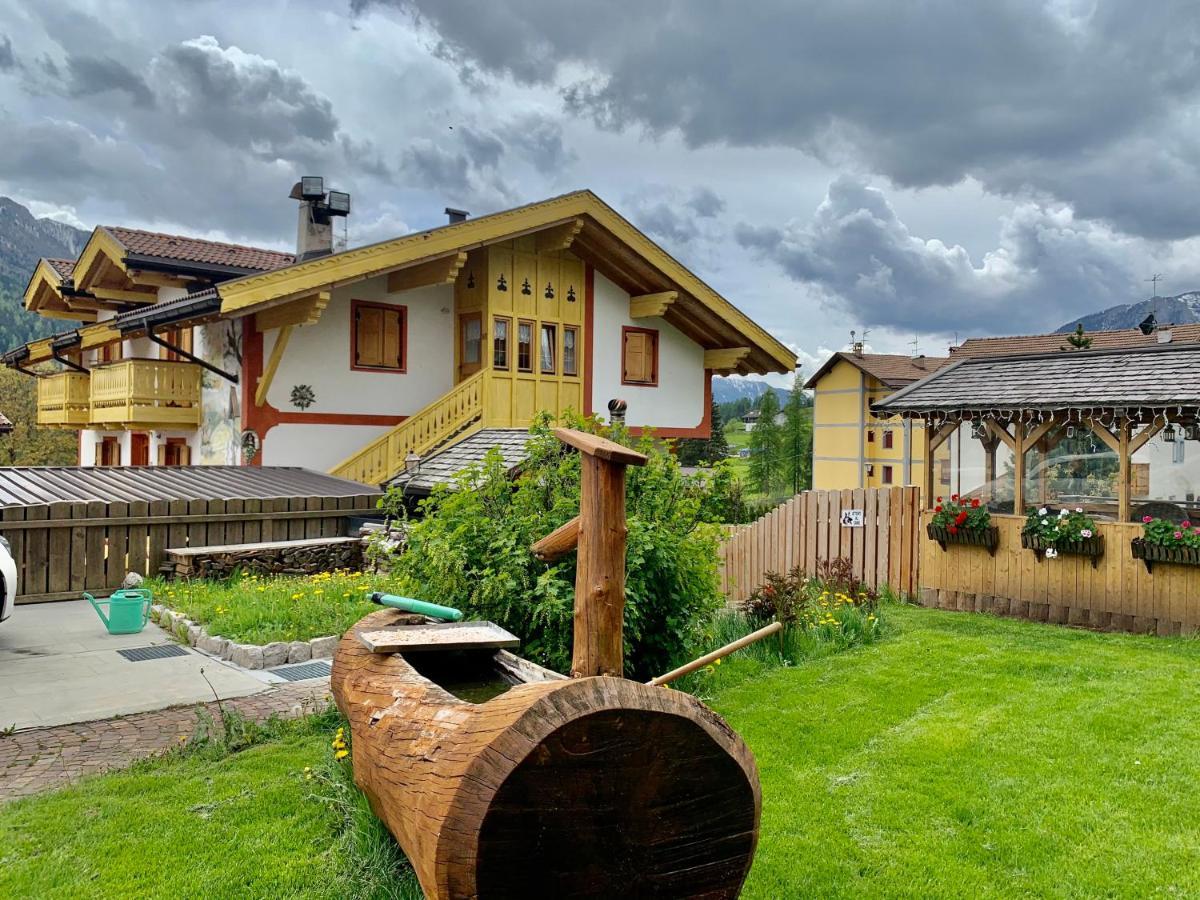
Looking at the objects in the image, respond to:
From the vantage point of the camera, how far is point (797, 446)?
185ft

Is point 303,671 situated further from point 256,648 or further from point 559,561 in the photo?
point 559,561

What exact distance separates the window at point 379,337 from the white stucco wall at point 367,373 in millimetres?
127

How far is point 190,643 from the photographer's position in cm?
844

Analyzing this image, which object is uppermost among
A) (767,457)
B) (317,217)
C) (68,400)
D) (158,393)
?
(317,217)

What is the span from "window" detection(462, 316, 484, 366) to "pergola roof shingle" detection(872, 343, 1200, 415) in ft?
27.5

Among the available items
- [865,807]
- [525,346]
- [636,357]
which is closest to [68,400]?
[525,346]

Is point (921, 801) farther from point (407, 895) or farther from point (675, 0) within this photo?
point (675, 0)

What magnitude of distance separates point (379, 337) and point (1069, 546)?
12367 mm

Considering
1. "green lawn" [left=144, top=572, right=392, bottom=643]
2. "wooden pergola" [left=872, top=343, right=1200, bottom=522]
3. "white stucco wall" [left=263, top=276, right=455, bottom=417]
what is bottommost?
"green lawn" [left=144, top=572, right=392, bottom=643]

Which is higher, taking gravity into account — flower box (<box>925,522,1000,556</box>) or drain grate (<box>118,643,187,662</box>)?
flower box (<box>925,522,1000,556</box>)

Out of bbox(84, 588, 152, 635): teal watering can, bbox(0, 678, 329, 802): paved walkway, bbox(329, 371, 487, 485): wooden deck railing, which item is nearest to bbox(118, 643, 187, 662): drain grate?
bbox(84, 588, 152, 635): teal watering can

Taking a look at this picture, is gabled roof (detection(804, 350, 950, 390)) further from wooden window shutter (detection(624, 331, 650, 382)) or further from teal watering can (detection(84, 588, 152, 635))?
teal watering can (detection(84, 588, 152, 635))

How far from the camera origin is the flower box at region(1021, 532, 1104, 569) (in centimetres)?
1032

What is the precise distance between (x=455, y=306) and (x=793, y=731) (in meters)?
14.1
